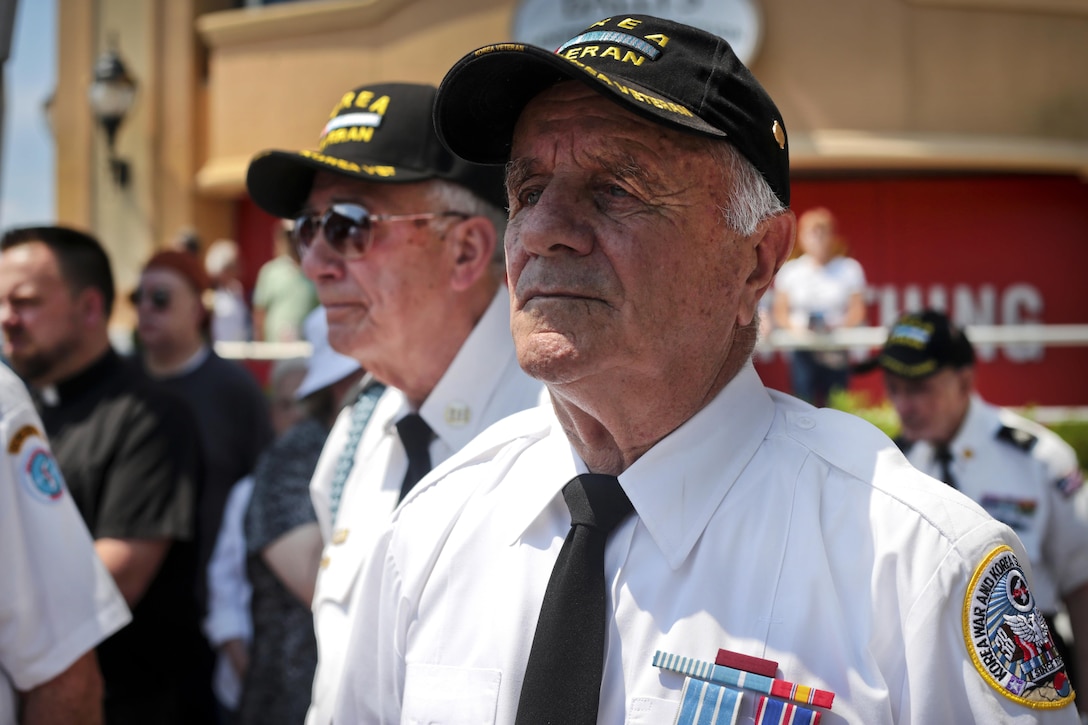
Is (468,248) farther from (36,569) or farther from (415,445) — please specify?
(36,569)

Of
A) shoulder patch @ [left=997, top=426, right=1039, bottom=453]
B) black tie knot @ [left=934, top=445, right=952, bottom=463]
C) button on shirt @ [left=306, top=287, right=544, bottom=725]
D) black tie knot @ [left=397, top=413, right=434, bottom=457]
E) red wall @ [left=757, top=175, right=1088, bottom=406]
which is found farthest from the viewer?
red wall @ [left=757, top=175, right=1088, bottom=406]

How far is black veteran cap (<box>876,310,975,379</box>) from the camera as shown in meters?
4.53

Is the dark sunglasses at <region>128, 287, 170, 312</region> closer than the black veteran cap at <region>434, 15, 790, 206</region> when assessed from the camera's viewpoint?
No

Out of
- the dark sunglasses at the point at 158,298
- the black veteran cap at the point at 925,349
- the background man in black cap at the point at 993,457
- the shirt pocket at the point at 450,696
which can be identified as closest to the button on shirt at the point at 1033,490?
the background man in black cap at the point at 993,457

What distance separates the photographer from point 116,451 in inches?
146

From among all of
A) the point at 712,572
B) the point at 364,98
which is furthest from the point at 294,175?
the point at 712,572

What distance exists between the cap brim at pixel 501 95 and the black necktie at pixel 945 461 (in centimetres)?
302

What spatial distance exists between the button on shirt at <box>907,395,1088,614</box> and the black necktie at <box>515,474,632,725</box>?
2.80 meters

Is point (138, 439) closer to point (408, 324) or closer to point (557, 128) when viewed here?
point (408, 324)

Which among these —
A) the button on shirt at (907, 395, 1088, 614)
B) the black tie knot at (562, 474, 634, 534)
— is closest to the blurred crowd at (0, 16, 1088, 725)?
the black tie knot at (562, 474, 634, 534)

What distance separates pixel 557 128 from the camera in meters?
1.89

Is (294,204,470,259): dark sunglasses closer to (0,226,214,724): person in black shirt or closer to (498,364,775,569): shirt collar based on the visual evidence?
(498,364,775,569): shirt collar

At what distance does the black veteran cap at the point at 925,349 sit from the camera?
453cm

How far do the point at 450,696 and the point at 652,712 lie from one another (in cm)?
37
